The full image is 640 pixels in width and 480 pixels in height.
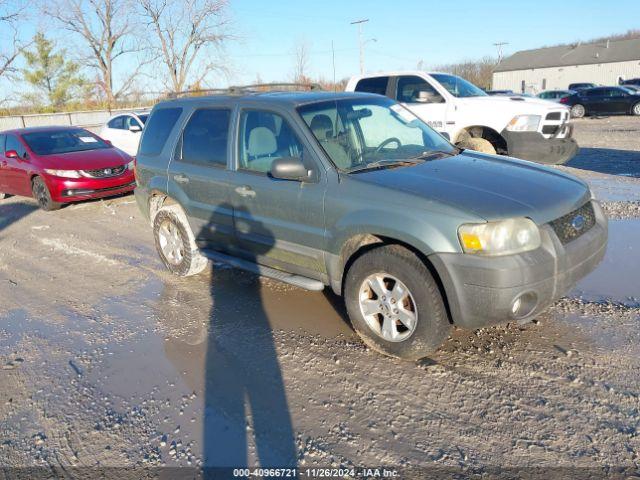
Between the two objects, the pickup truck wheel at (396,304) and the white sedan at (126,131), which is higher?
the white sedan at (126,131)

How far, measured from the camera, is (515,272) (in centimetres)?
310

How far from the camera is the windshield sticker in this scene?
479 cm

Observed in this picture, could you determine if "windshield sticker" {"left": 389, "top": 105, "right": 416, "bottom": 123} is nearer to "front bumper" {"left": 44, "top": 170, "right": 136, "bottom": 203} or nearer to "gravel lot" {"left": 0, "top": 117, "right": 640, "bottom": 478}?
"gravel lot" {"left": 0, "top": 117, "right": 640, "bottom": 478}

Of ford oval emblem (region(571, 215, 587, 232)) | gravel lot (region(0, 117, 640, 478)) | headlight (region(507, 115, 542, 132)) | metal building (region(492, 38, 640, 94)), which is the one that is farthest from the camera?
metal building (region(492, 38, 640, 94))

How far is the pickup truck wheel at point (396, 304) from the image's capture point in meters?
3.36

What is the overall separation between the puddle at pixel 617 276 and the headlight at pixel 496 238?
1.71 metres

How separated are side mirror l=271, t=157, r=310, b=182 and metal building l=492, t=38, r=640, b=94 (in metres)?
55.1

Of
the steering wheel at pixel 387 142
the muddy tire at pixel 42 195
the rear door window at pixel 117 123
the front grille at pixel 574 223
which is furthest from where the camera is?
the rear door window at pixel 117 123

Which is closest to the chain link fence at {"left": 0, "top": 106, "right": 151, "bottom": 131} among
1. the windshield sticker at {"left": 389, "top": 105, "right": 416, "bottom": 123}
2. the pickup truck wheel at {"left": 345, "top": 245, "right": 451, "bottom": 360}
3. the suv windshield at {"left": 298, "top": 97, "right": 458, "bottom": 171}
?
the windshield sticker at {"left": 389, "top": 105, "right": 416, "bottom": 123}

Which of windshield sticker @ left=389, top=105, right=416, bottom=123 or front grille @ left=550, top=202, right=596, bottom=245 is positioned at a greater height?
windshield sticker @ left=389, top=105, right=416, bottom=123

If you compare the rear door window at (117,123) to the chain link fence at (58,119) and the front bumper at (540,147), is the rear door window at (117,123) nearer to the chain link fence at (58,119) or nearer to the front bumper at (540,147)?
the front bumper at (540,147)

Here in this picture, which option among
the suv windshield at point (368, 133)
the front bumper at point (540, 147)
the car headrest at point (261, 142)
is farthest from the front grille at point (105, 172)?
the front bumper at point (540, 147)

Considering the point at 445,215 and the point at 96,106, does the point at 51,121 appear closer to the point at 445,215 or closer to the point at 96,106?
the point at 96,106

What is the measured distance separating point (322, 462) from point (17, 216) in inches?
361
